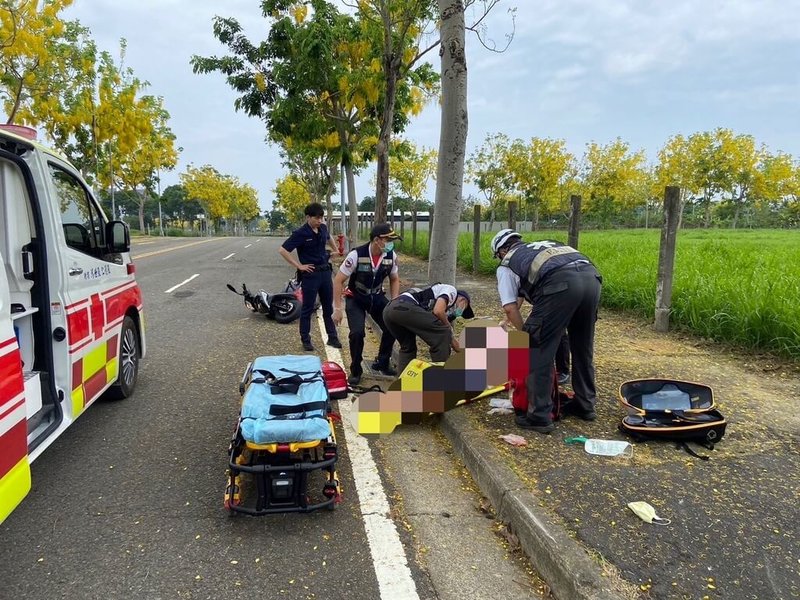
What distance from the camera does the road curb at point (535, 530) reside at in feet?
7.68

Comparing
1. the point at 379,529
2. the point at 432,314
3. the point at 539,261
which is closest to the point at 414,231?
the point at 432,314

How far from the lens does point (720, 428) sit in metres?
3.67

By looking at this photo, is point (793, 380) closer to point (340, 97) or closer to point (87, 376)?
point (87, 376)

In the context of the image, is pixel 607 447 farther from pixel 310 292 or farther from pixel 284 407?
pixel 310 292

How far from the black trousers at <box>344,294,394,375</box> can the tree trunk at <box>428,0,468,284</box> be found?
1.02 meters

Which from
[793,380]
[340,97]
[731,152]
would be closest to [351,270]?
[793,380]

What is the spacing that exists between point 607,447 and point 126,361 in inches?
161

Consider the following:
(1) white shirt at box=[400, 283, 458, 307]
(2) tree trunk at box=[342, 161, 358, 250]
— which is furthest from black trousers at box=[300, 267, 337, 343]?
(2) tree trunk at box=[342, 161, 358, 250]

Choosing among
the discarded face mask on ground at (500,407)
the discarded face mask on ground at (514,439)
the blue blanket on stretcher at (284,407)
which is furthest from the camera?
the discarded face mask on ground at (500,407)

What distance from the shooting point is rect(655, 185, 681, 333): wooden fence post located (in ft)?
22.4

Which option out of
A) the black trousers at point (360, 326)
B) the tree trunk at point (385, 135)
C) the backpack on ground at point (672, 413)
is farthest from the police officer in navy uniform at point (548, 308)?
the tree trunk at point (385, 135)

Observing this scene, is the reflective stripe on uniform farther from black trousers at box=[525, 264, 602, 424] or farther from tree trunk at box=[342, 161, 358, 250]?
tree trunk at box=[342, 161, 358, 250]

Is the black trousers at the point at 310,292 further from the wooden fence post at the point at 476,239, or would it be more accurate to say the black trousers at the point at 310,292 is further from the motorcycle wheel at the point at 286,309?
the wooden fence post at the point at 476,239

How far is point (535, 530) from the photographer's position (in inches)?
107
